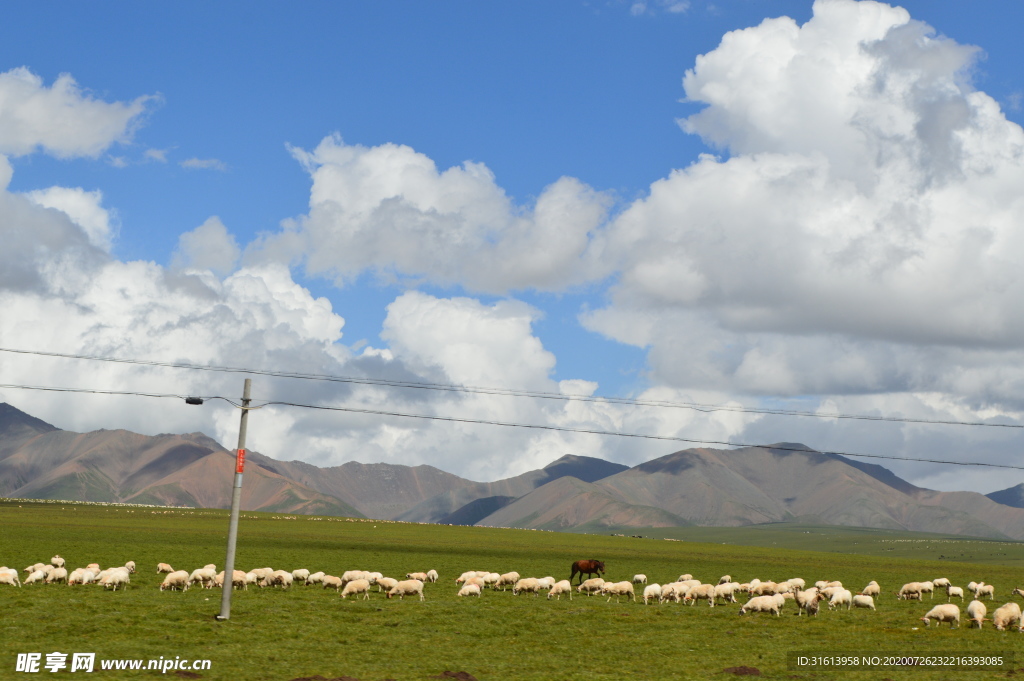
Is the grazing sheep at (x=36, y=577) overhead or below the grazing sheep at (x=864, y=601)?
below

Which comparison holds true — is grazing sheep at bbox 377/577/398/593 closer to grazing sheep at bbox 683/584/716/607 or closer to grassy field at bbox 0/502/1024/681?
grassy field at bbox 0/502/1024/681

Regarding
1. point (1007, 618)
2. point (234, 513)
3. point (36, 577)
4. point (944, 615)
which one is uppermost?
point (234, 513)

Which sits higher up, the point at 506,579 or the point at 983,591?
the point at 983,591

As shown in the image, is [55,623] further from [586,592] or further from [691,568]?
[691,568]

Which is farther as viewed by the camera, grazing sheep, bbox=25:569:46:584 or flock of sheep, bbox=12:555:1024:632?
grazing sheep, bbox=25:569:46:584

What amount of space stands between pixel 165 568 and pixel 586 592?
20.9 meters

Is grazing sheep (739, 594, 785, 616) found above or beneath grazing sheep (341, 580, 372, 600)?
above

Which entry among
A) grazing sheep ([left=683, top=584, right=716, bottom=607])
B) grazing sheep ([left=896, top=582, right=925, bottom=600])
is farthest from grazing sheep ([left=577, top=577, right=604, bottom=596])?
grazing sheep ([left=896, top=582, right=925, bottom=600])

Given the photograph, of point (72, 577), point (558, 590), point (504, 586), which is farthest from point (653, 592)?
point (72, 577)

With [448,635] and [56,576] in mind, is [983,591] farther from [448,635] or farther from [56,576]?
[56,576]

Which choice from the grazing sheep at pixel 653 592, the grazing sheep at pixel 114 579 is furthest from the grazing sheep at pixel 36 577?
the grazing sheep at pixel 653 592

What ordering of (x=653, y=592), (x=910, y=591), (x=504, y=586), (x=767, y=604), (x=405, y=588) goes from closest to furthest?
(x=767, y=604) < (x=405, y=588) < (x=653, y=592) < (x=504, y=586) < (x=910, y=591)

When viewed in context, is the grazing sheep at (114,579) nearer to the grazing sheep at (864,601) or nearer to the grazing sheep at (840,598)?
the grazing sheep at (840,598)

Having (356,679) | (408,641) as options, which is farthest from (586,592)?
(356,679)
